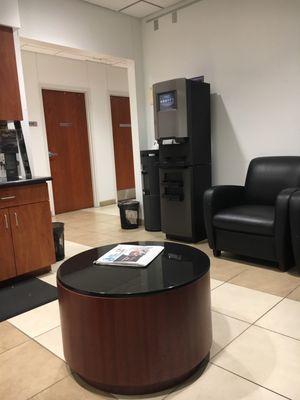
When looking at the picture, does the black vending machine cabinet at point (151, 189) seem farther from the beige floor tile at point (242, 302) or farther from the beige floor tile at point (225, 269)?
the beige floor tile at point (242, 302)

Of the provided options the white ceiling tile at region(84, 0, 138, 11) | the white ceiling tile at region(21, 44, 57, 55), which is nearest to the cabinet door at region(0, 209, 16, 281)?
the white ceiling tile at region(84, 0, 138, 11)

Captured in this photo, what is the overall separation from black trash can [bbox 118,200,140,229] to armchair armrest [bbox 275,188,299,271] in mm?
2231

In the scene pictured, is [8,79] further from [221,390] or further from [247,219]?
A: [221,390]

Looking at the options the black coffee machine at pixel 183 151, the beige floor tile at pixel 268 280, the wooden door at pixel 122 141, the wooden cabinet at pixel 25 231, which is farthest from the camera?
the wooden door at pixel 122 141

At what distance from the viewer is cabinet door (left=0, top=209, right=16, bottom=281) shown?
2662 millimetres

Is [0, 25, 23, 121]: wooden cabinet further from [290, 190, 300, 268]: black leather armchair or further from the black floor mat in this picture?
[290, 190, 300, 268]: black leather armchair

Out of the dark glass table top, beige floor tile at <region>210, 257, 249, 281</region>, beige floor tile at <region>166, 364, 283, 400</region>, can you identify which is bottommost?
beige floor tile at <region>210, 257, 249, 281</region>

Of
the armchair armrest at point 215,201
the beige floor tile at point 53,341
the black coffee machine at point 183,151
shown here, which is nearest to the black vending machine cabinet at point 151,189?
the black coffee machine at point 183,151

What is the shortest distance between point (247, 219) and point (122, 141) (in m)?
4.37

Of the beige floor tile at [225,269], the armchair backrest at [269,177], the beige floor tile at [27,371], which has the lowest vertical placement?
the beige floor tile at [225,269]

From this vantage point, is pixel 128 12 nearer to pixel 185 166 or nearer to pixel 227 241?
pixel 185 166

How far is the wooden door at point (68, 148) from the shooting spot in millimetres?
5652

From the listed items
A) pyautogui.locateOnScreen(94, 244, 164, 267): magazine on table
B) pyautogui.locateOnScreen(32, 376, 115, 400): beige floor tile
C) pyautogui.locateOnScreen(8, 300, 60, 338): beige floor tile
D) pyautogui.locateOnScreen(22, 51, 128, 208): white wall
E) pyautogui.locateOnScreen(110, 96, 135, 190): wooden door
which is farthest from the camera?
pyautogui.locateOnScreen(110, 96, 135, 190): wooden door

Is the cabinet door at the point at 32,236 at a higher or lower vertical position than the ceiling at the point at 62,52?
lower
